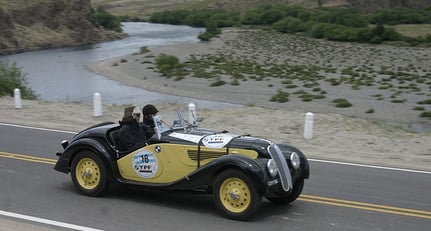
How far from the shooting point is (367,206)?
30.6 feet

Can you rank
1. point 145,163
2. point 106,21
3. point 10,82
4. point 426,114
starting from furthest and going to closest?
point 106,21 < point 426,114 < point 10,82 < point 145,163

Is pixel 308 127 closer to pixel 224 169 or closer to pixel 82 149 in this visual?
pixel 82 149

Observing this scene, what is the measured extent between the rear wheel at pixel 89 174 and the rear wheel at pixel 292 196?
264cm

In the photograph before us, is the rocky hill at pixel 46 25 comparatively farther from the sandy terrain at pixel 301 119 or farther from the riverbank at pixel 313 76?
the sandy terrain at pixel 301 119

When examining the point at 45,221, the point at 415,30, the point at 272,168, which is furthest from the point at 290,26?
the point at 45,221

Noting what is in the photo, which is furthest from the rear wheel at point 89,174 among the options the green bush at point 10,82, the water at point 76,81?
the water at point 76,81

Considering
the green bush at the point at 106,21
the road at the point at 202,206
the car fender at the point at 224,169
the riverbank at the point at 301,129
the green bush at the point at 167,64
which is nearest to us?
the car fender at the point at 224,169

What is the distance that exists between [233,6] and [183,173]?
6231 inches

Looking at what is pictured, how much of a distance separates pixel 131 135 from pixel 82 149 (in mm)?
893

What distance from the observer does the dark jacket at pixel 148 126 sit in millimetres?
9398

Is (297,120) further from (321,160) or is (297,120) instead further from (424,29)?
(424,29)

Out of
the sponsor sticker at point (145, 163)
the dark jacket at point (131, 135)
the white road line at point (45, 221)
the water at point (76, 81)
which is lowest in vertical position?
the water at point (76, 81)

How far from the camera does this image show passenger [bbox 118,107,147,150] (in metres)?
9.31

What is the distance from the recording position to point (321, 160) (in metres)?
13.1
